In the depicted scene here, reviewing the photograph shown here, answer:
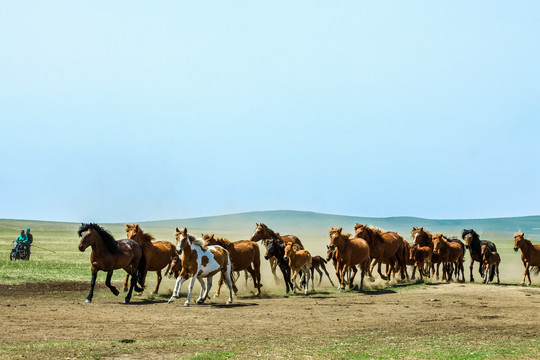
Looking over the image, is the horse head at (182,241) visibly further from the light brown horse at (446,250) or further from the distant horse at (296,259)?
the light brown horse at (446,250)

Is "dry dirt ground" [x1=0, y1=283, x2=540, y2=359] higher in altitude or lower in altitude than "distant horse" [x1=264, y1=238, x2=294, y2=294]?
lower

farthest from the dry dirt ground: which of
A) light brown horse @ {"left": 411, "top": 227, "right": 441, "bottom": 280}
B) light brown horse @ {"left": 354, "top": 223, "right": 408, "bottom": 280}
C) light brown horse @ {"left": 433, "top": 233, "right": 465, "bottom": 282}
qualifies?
light brown horse @ {"left": 411, "top": 227, "right": 441, "bottom": 280}

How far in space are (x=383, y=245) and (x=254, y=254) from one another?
7261mm

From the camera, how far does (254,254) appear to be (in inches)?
993

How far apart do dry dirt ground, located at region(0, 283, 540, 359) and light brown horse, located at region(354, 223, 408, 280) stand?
4.14 meters

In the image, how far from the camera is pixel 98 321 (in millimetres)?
16406

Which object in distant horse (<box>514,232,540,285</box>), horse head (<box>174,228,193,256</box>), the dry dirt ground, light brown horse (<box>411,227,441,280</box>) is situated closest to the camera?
the dry dirt ground

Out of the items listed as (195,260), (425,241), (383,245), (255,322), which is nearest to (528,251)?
(425,241)

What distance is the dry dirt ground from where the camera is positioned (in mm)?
12867

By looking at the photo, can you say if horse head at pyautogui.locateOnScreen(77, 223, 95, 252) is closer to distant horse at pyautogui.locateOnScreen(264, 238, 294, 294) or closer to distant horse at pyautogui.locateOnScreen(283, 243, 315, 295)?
distant horse at pyautogui.locateOnScreen(264, 238, 294, 294)

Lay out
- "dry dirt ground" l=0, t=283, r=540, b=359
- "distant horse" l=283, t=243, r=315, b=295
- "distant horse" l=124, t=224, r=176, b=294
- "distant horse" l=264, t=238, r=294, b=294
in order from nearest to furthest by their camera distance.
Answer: "dry dirt ground" l=0, t=283, r=540, b=359 → "distant horse" l=124, t=224, r=176, b=294 → "distant horse" l=283, t=243, r=315, b=295 → "distant horse" l=264, t=238, r=294, b=294

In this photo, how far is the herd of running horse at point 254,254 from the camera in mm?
20844

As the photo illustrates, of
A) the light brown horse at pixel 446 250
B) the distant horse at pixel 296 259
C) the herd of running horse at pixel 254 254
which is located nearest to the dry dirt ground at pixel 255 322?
the herd of running horse at pixel 254 254

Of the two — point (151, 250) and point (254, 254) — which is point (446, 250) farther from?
point (151, 250)
